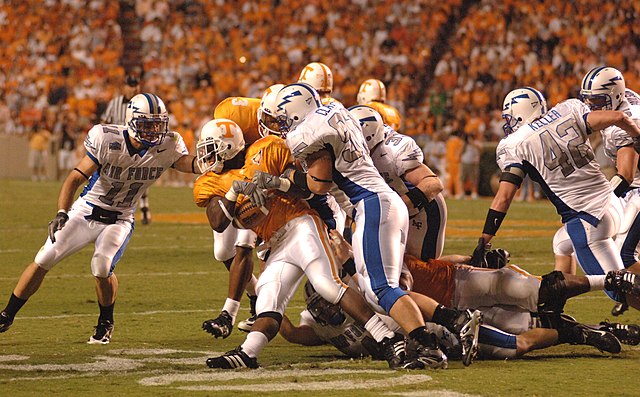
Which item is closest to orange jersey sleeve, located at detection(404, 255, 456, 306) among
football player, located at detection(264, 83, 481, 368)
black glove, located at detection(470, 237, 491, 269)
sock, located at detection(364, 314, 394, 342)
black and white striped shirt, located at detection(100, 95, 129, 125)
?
black glove, located at detection(470, 237, 491, 269)

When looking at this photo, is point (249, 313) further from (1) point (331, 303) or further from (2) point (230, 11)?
(2) point (230, 11)

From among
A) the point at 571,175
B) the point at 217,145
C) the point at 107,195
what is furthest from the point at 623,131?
the point at 107,195

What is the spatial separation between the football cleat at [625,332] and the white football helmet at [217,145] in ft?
6.83

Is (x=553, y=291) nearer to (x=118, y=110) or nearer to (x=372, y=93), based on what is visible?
(x=372, y=93)

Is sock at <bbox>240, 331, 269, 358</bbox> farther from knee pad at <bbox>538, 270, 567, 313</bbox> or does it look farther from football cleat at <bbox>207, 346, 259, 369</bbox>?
knee pad at <bbox>538, 270, 567, 313</bbox>

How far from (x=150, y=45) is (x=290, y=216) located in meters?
19.9

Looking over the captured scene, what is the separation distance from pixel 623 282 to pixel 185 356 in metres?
2.23

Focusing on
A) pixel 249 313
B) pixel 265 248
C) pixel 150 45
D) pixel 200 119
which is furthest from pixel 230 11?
pixel 265 248

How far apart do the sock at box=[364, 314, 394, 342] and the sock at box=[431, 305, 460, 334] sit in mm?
233

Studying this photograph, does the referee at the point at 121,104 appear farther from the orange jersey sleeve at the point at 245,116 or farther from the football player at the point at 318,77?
the orange jersey sleeve at the point at 245,116

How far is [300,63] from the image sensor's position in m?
22.7

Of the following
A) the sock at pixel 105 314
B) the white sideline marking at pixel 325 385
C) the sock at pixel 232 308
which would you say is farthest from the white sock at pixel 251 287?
the white sideline marking at pixel 325 385

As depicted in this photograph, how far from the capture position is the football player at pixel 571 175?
20.4ft

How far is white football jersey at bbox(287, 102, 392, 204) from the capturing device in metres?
5.38
